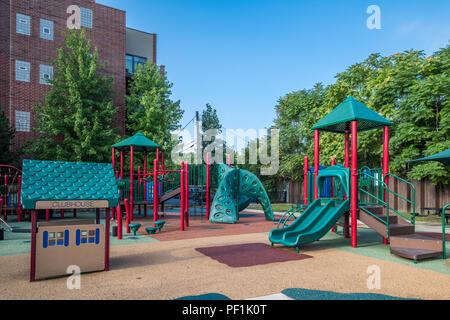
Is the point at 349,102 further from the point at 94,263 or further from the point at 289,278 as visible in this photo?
the point at 94,263

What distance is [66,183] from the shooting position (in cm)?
579

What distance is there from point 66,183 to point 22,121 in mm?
18505

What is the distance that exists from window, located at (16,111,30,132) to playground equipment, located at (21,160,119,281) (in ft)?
58.8

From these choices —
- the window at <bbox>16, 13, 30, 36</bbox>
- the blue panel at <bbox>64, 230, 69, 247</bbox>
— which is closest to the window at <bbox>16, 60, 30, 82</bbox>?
the window at <bbox>16, 13, 30, 36</bbox>

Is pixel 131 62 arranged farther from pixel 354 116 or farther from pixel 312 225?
pixel 312 225

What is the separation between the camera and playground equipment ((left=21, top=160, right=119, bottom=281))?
5.17 m

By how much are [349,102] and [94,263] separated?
7804 millimetres

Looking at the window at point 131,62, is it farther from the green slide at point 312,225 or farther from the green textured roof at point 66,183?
the green slide at point 312,225

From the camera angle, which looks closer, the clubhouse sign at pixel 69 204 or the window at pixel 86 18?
the clubhouse sign at pixel 69 204

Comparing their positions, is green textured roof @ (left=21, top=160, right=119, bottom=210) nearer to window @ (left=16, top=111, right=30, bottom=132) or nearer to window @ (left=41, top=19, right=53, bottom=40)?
window @ (left=16, top=111, right=30, bottom=132)

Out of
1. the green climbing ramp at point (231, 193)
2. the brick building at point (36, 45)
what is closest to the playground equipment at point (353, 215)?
the green climbing ramp at point (231, 193)

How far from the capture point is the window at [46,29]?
2150cm

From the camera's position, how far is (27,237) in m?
9.96

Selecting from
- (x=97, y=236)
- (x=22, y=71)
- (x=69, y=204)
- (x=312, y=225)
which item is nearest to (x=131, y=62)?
(x=22, y=71)
